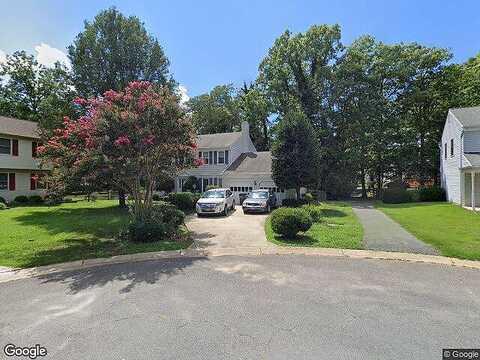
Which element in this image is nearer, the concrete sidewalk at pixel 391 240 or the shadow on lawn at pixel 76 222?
the concrete sidewalk at pixel 391 240

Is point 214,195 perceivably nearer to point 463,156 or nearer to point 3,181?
point 463,156

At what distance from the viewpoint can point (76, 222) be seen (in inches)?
687

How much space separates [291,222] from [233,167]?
2119 centimetres

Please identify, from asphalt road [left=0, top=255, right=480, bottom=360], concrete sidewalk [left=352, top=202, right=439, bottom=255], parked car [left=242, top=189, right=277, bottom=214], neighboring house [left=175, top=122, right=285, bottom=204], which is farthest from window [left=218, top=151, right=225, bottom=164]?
asphalt road [left=0, top=255, right=480, bottom=360]

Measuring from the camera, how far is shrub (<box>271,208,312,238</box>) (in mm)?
12219

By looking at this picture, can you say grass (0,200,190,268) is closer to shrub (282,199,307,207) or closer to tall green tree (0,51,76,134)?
shrub (282,199,307,207)

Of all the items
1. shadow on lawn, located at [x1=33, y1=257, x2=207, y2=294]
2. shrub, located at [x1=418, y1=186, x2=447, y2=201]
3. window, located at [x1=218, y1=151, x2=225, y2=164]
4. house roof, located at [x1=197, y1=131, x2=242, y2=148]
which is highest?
house roof, located at [x1=197, y1=131, x2=242, y2=148]

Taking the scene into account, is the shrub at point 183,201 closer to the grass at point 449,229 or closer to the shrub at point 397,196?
the grass at point 449,229

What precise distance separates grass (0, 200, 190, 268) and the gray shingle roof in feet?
64.6

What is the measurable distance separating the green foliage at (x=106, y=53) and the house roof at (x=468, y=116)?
25.3 meters

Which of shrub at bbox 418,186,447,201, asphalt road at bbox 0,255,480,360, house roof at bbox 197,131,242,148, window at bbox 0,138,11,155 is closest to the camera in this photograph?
asphalt road at bbox 0,255,480,360

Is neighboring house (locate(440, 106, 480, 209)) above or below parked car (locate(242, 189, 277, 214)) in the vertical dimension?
above

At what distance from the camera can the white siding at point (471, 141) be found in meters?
23.0

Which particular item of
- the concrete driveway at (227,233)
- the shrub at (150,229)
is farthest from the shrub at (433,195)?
the shrub at (150,229)
